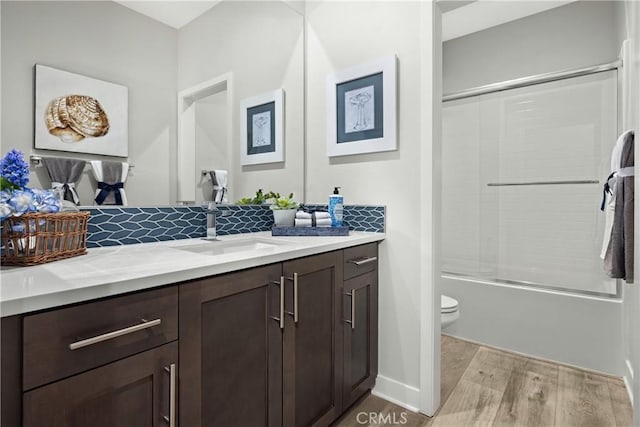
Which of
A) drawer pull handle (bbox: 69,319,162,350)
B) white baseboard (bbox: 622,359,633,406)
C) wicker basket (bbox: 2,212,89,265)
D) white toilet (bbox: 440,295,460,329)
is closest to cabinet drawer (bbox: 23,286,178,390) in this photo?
drawer pull handle (bbox: 69,319,162,350)

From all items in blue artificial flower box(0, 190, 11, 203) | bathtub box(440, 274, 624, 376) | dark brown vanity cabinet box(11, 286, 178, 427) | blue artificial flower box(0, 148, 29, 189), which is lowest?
bathtub box(440, 274, 624, 376)

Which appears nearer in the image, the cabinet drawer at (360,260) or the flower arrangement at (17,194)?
the flower arrangement at (17,194)

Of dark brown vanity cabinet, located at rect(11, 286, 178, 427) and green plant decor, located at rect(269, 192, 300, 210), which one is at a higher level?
green plant decor, located at rect(269, 192, 300, 210)

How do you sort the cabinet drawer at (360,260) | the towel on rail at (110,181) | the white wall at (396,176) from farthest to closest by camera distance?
the white wall at (396,176), the cabinet drawer at (360,260), the towel on rail at (110,181)

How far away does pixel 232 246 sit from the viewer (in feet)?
5.20

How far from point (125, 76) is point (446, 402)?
7.07ft

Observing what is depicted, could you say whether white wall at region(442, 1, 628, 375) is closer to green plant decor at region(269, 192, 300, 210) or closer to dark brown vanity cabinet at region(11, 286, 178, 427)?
green plant decor at region(269, 192, 300, 210)

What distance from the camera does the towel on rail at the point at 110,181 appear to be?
129 cm

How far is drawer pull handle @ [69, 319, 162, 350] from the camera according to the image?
0.72 metres

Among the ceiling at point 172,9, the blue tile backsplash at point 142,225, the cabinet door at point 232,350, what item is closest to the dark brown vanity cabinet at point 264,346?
the cabinet door at point 232,350

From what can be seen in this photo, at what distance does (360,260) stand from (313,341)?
47 centimetres

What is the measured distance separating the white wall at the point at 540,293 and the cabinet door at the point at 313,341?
157 centimetres

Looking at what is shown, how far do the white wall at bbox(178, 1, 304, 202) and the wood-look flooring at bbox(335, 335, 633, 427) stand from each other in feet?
4.40

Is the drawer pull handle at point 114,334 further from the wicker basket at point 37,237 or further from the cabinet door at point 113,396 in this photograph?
the wicker basket at point 37,237
